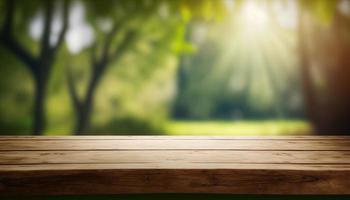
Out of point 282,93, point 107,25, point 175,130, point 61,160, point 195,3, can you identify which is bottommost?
point 175,130

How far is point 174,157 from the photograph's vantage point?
4.45 ft

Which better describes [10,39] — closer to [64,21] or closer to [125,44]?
[64,21]

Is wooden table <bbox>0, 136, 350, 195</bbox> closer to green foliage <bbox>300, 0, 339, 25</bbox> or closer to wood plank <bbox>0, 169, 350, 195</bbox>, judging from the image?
wood plank <bbox>0, 169, 350, 195</bbox>

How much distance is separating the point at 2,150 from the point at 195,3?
1855 millimetres

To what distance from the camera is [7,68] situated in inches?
107

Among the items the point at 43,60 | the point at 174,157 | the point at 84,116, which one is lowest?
the point at 84,116

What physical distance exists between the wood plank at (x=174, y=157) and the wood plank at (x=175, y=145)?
0.07 m

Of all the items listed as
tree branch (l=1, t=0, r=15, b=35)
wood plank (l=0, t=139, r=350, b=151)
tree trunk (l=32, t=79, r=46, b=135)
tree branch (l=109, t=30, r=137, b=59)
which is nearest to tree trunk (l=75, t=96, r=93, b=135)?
tree trunk (l=32, t=79, r=46, b=135)

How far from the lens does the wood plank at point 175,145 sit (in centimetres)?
153

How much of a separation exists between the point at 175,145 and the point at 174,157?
0.72 ft

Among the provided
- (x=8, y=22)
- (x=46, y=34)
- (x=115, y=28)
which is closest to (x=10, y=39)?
(x=8, y=22)

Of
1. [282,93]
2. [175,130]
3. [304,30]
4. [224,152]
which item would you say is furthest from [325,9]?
[224,152]

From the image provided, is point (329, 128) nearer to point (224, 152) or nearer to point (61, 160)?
point (224, 152)

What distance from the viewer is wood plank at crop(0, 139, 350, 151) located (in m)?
1.53
